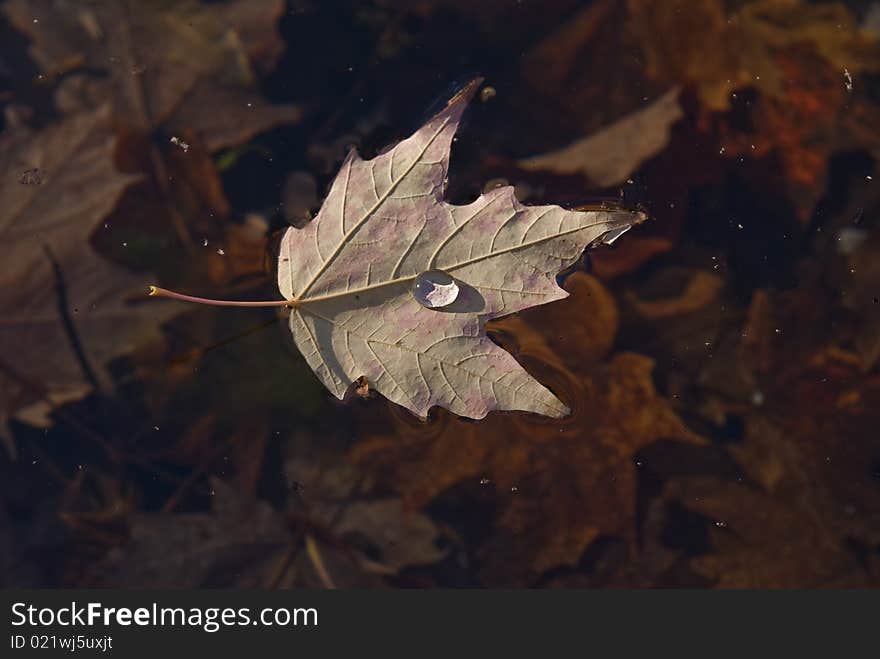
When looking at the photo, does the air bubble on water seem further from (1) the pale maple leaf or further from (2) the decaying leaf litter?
(2) the decaying leaf litter

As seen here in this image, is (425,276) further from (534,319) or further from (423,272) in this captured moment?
(534,319)

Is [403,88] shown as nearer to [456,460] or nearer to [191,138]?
[191,138]

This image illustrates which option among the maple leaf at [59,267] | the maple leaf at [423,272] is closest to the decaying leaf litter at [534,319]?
the maple leaf at [59,267]

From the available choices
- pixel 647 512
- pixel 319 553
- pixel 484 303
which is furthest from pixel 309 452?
pixel 647 512

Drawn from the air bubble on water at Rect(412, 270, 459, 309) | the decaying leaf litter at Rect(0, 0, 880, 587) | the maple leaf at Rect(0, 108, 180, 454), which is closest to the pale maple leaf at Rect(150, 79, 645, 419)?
the air bubble on water at Rect(412, 270, 459, 309)

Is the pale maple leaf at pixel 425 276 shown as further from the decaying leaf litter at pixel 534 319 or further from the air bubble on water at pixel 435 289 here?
the decaying leaf litter at pixel 534 319

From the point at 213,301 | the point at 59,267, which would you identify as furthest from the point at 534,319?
the point at 59,267
